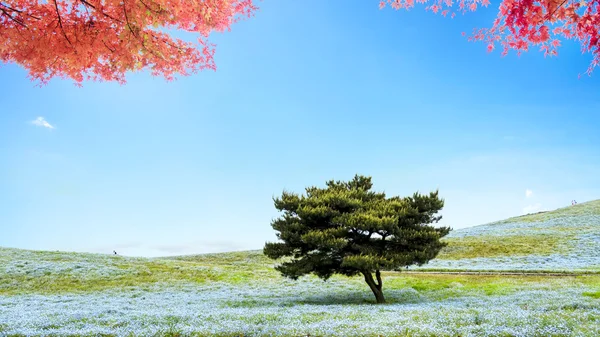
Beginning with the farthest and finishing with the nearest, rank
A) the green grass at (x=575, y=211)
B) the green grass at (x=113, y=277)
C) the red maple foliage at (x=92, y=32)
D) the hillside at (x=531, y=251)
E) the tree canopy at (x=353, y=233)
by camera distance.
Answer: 1. the green grass at (x=575, y=211)
2. the hillside at (x=531, y=251)
3. the green grass at (x=113, y=277)
4. the tree canopy at (x=353, y=233)
5. the red maple foliage at (x=92, y=32)

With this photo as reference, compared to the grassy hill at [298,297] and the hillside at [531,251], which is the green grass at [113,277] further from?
the hillside at [531,251]

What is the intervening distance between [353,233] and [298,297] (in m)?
5.75

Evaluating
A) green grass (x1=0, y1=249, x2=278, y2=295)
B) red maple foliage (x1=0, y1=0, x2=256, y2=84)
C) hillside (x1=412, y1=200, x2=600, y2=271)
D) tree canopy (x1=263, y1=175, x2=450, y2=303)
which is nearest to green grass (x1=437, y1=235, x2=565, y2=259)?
hillside (x1=412, y1=200, x2=600, y2=271)

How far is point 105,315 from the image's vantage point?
15703 mm

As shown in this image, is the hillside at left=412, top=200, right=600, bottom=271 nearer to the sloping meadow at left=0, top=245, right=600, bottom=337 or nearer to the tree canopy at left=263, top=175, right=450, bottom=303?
the sloping meadow at left=0, top=245, right=600, bottom=337

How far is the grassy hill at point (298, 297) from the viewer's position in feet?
39.2

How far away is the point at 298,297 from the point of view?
81.8ft

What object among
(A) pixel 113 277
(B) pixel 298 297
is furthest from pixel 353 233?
(A) pixel 113 277

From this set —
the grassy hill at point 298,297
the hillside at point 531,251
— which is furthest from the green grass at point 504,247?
the grassy hill at point 298,297

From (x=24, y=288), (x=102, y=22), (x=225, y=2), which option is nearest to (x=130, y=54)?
(x=102, y=22)

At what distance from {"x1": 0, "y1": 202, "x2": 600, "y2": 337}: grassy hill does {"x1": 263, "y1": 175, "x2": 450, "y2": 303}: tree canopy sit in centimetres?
210

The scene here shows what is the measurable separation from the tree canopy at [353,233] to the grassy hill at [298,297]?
2.10m

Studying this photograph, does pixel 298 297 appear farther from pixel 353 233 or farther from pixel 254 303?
pixel 353 233

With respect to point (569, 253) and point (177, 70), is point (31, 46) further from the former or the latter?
point (569, 253)
